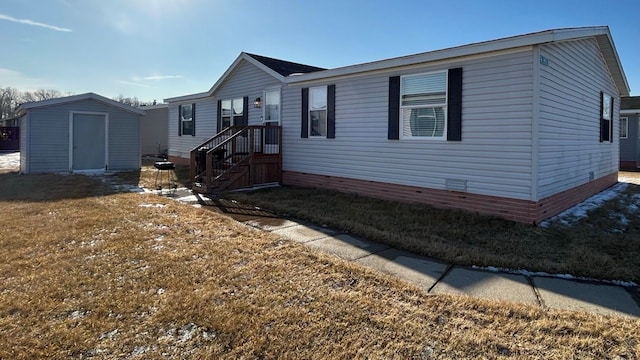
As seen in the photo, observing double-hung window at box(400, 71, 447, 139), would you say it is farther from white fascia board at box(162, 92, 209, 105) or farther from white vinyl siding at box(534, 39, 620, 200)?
white fascia board at box(162, 92, 209, 105)

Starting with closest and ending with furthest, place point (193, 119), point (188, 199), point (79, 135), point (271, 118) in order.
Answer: point (188, 199), point (271, 118), point (79, 135), point (193, 119)

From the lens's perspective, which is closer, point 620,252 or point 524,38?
point 620,252

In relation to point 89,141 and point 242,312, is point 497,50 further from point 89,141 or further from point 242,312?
point 89,141

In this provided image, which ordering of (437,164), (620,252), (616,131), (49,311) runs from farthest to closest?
(616,131) → (437,164) → (620,252) → (49,311)

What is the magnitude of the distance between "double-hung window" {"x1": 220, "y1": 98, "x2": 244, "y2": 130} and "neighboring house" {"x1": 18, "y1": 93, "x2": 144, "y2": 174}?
3619 millimetres

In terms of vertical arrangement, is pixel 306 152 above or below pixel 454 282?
above

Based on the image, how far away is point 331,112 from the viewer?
911 cm

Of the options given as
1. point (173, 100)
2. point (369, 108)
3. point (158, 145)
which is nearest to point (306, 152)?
point (369, 108)

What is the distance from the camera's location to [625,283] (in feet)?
12.5

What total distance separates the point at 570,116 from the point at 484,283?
5.44m

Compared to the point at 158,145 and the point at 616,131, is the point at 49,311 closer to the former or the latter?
the point at 616,131

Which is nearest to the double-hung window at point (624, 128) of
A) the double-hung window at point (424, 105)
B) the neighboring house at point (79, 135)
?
the double-hung window at point (424, 105)

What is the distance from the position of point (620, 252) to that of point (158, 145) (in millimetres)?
22419

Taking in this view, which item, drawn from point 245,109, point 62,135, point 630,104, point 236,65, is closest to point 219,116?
point 245,109
